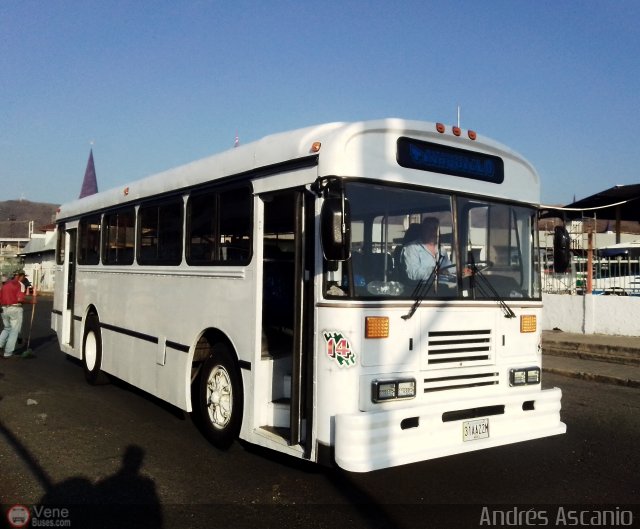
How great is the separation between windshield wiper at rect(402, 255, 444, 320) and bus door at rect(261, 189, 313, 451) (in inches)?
31.6

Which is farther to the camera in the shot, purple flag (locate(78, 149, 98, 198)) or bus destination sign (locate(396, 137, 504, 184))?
purple flag (locate(78, 149, 98, 198))

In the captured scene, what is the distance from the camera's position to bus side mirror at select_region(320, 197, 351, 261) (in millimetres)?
4527

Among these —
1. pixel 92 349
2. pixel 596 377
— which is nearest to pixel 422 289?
pixel 92 349

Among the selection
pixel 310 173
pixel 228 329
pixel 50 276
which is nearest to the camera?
pixel 310 173

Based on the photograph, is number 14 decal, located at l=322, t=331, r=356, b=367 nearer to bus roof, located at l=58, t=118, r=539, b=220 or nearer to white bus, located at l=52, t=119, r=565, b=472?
white bus, located at l=52, t=119, r=565, b=472

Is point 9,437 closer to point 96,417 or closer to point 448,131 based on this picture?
point 96,417

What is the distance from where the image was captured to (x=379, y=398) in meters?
4.88

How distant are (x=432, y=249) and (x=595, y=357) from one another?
9375 mm

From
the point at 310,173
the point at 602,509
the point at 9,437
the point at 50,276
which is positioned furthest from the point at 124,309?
the point at 50,276

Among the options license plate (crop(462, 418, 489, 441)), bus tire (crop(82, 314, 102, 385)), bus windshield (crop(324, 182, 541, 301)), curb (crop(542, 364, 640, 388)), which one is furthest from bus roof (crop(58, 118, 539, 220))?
curb (crop(542, 364, 640, 388))

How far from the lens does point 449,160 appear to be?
5617 mm

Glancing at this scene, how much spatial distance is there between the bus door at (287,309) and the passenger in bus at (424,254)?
2.70ft

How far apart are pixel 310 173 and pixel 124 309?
4544 mm

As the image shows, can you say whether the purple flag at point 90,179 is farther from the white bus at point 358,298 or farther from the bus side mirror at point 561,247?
the bus side mirror at point 561,247
